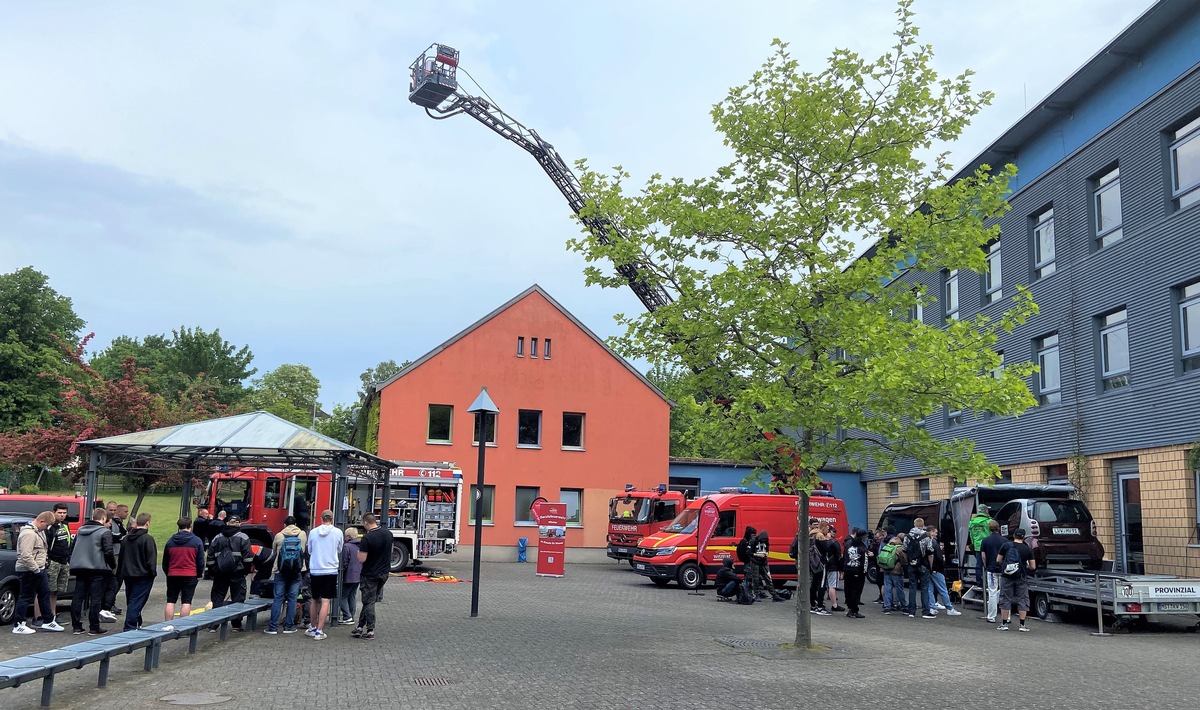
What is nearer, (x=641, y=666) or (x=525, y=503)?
(x=641, y=666)

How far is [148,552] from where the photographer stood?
12.6 meters

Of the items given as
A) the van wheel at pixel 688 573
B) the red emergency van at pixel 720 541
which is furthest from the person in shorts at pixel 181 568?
the van wheel at pixel 688 573

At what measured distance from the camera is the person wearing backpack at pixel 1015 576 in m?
15.7

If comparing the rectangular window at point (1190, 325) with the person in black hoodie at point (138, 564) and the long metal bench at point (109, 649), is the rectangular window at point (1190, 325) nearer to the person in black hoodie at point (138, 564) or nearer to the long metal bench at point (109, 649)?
the long metal bench at point (109, 649)

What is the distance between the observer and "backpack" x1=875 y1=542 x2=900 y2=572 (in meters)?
18.3

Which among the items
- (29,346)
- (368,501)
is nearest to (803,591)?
(368,501)

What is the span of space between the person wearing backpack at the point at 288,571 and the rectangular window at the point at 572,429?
2250 centimetres

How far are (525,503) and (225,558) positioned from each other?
2148 cm

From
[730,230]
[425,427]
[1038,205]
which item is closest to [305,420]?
[425,427]

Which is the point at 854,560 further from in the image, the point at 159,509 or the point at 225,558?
the point at 159,509

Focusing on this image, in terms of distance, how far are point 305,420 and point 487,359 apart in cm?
5580

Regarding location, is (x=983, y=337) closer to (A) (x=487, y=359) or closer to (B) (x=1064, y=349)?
(B) (x=1064, y=349)

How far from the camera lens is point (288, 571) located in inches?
520

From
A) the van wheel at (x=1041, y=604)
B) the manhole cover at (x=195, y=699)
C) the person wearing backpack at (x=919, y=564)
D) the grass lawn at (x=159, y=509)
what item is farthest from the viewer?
the grass lawn at (x=159, y=509)
